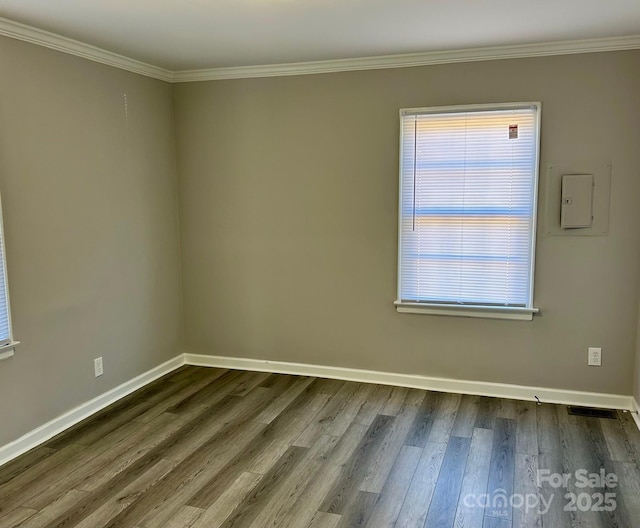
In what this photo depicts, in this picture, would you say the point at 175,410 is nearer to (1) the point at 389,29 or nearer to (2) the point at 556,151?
(1) the point at 389,29

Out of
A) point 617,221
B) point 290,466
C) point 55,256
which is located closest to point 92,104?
point 55,256

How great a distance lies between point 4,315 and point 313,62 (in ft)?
8.58

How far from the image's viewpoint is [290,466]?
9.67 feet

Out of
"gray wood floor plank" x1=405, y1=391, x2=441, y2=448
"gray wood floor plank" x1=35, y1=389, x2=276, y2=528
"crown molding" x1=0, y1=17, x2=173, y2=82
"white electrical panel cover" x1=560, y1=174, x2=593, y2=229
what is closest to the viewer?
"gray wood floor plank" x1=35, y1=389, x2=276, y2=528

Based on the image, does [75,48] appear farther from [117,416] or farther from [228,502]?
[228,502]

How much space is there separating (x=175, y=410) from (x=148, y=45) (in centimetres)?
241

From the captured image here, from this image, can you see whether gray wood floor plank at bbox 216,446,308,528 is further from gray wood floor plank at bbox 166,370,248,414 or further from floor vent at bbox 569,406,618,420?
floor vent at bbox 569,406,618,420

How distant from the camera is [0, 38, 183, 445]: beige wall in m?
3.05

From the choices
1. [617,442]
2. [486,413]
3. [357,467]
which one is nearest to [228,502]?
[357,467]

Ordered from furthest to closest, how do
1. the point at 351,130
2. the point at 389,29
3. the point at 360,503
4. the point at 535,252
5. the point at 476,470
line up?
the point at 351,130, the point at 535,252, the point at 389,29, the point at 476,470, the point at 360,503

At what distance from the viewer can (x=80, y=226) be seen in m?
3.48

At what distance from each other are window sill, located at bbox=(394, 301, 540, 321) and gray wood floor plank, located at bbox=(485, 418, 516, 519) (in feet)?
2.35

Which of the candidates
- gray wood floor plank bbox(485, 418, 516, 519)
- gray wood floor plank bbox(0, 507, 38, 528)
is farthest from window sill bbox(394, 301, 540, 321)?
gray wood floor plank bbox(0, 507, 38, 528)

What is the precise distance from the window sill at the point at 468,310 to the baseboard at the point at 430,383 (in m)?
0.49
